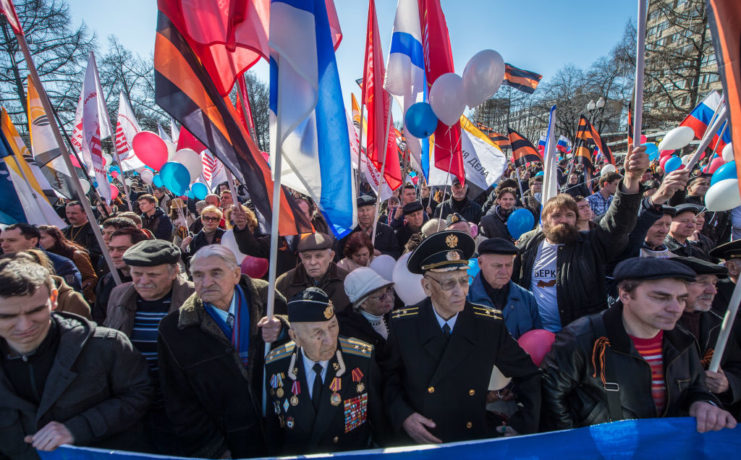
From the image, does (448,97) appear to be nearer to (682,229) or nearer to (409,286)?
(409,286)

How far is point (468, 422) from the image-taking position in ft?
6.17

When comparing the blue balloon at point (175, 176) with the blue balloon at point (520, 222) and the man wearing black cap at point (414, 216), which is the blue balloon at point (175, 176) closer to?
the man wearing black cap at point (414, 216)

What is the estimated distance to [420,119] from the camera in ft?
12.3

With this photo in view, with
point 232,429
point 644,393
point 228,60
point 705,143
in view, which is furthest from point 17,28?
point 705,143

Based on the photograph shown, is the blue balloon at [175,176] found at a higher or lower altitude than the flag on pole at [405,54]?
lower

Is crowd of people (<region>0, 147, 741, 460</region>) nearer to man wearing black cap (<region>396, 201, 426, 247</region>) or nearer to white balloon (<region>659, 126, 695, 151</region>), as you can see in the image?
man wearing black cap (<region>396, 201, 426, 247</region>)

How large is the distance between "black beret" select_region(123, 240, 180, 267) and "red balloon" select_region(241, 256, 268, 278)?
149 cm

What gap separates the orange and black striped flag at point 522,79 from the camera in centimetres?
673

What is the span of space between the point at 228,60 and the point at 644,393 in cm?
333

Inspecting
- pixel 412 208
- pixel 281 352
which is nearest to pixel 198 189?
pixel 412 208

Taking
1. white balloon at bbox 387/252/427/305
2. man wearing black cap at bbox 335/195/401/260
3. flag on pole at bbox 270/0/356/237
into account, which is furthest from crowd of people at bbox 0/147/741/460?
man wearing black cap at bbox 335/195/401/260

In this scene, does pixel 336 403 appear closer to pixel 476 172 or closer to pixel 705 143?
pixel 705 143

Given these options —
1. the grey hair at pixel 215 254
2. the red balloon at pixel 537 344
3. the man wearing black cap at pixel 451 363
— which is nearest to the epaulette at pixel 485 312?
the man wearing black cap at pixel 451 363

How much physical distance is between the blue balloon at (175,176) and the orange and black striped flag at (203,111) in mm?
3139
